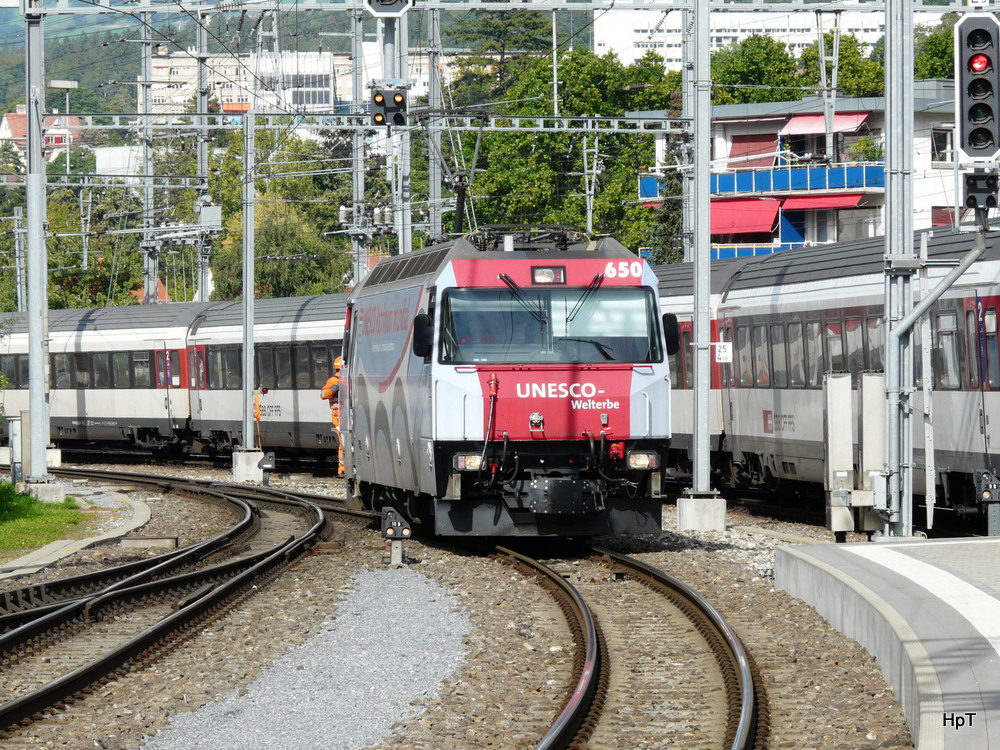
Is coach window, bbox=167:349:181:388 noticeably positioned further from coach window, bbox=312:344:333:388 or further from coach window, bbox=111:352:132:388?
coach window, bbox=312:344:333:388

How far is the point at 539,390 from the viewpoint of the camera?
16.5 m

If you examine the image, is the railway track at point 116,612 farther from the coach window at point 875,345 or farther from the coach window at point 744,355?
the coach window at point 875,345

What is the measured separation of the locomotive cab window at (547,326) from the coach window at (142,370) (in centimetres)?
2399

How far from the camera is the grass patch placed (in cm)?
2053

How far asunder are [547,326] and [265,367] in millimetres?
20050

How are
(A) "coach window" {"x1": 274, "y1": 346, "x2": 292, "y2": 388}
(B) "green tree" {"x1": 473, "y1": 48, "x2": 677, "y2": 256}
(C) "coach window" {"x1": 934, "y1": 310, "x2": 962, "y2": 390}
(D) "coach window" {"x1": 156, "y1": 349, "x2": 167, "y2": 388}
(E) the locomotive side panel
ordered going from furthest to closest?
(B) "green tree" {"x1": 473, "y1": 48, "x2": 677, "y2": 256}
(D) "coach window" {"x1": 156, "y1": 349, "x2": 167, "y2": 388}
(A) "coach window" {"x1": 274, "y1": 346, "x2": 292, "y2": 388}
(C) "coach window" {"x1": 934, "y1": 310, "x2": 962, "y2": 390}
(E) the locomotive side panel

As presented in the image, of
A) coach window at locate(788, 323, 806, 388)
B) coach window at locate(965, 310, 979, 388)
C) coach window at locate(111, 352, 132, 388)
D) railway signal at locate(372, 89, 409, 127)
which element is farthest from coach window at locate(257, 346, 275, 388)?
→ coach window at locate(965, 310, 979, 388)

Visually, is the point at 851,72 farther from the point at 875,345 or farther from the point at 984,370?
the point at 984,370

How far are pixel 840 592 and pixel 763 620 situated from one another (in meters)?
1.17

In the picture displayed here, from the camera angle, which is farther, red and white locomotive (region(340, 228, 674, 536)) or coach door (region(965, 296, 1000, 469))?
coach door (region(965, 296, 1000, 469))

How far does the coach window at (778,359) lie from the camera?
22.3 metres

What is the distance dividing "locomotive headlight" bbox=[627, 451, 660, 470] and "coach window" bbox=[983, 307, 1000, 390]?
3592mm

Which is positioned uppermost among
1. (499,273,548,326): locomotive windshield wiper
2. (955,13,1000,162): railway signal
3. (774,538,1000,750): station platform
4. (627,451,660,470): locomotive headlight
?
(955,13,1000,162): railway signal

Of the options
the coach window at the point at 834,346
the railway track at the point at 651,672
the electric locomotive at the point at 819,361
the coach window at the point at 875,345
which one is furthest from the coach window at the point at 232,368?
the railway track at the point at 651,672
